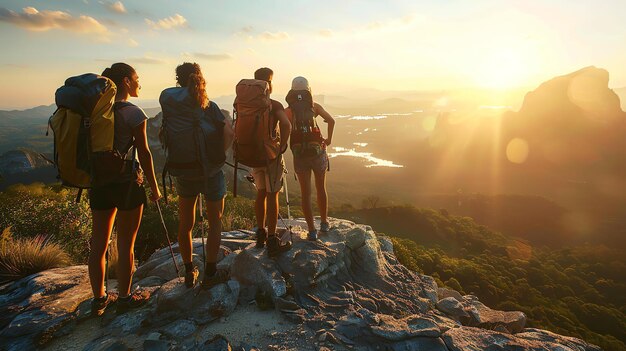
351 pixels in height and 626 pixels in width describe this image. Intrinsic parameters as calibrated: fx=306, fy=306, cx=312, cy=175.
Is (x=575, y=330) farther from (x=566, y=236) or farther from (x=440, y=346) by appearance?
(x=566, y=236)

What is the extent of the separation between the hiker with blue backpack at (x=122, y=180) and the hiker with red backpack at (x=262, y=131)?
1.41 meters

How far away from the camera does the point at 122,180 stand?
3.63 meters

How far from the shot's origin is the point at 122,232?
3.86 meters

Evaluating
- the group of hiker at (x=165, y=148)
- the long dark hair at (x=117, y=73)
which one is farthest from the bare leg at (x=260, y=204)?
the long dark hair at (x=117, y=73)

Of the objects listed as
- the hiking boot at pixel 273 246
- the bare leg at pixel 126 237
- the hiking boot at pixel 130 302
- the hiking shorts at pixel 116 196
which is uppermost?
the hiking shorts at pixel 116 196

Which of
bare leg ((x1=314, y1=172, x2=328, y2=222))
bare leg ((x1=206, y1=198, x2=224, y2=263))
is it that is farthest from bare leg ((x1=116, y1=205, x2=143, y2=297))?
bare leg ((x1=314, y1=172, x2=328, y2=222))

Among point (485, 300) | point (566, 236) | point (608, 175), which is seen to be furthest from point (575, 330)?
point (608, 175)

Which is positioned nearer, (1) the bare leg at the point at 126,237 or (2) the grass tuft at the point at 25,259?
(1) the bare leg at the point at 126,237

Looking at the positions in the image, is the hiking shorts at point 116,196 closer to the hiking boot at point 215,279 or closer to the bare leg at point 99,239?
the bare leg at point 99,239

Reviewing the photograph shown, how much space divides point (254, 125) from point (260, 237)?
226 cm

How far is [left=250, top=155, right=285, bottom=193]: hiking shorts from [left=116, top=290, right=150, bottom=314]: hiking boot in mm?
2413

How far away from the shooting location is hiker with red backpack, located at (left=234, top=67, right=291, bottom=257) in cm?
464

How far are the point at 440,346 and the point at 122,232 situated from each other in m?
4.56

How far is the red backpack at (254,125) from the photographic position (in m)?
4.62
